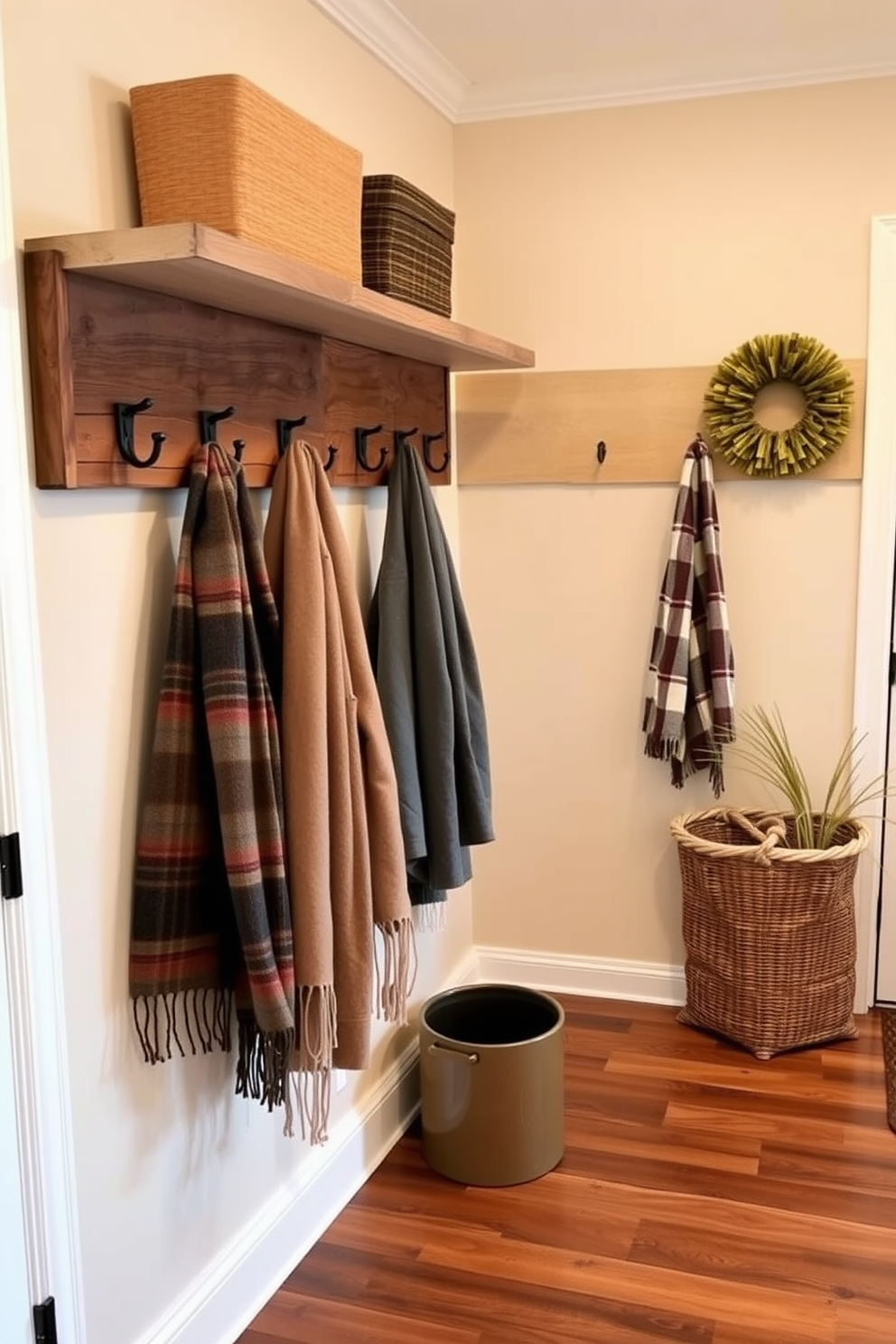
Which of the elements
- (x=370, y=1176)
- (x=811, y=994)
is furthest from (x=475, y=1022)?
(x=811, y=994)

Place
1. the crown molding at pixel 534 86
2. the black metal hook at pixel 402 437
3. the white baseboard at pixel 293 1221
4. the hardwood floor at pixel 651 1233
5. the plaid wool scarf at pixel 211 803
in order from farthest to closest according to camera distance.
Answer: the crown molding at pixel 534 86 < the black metal hook at pixel 402 437 < the hardwood floor at pixel 651 1233 < the white baseboard at pixel 293 1221 < the plaid wool scarf at pixel 211 803

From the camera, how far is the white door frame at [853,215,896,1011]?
2.87 metres

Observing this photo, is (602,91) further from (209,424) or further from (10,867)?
(10,867)

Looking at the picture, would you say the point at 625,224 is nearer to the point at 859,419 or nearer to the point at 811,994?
the point at 859,419

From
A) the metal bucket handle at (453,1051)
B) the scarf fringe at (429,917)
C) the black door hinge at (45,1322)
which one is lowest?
the metal bucket handle at (453,1051)

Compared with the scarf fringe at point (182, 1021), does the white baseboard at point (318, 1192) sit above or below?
below

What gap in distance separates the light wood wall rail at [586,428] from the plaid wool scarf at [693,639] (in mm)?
98

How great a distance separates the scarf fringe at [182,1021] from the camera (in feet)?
5.84

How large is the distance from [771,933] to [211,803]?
1600mm

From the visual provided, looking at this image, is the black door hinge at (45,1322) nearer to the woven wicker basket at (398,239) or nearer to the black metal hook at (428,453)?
the woven wicker basket at (398,239)

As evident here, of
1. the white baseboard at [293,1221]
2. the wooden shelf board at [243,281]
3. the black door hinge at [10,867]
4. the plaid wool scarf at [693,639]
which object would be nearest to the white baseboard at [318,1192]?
the white baseboard at [293,1221]

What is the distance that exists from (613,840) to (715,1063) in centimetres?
61

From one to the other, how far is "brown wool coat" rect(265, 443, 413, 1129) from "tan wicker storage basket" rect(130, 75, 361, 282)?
1.36 ft

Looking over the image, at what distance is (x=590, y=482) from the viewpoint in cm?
313
